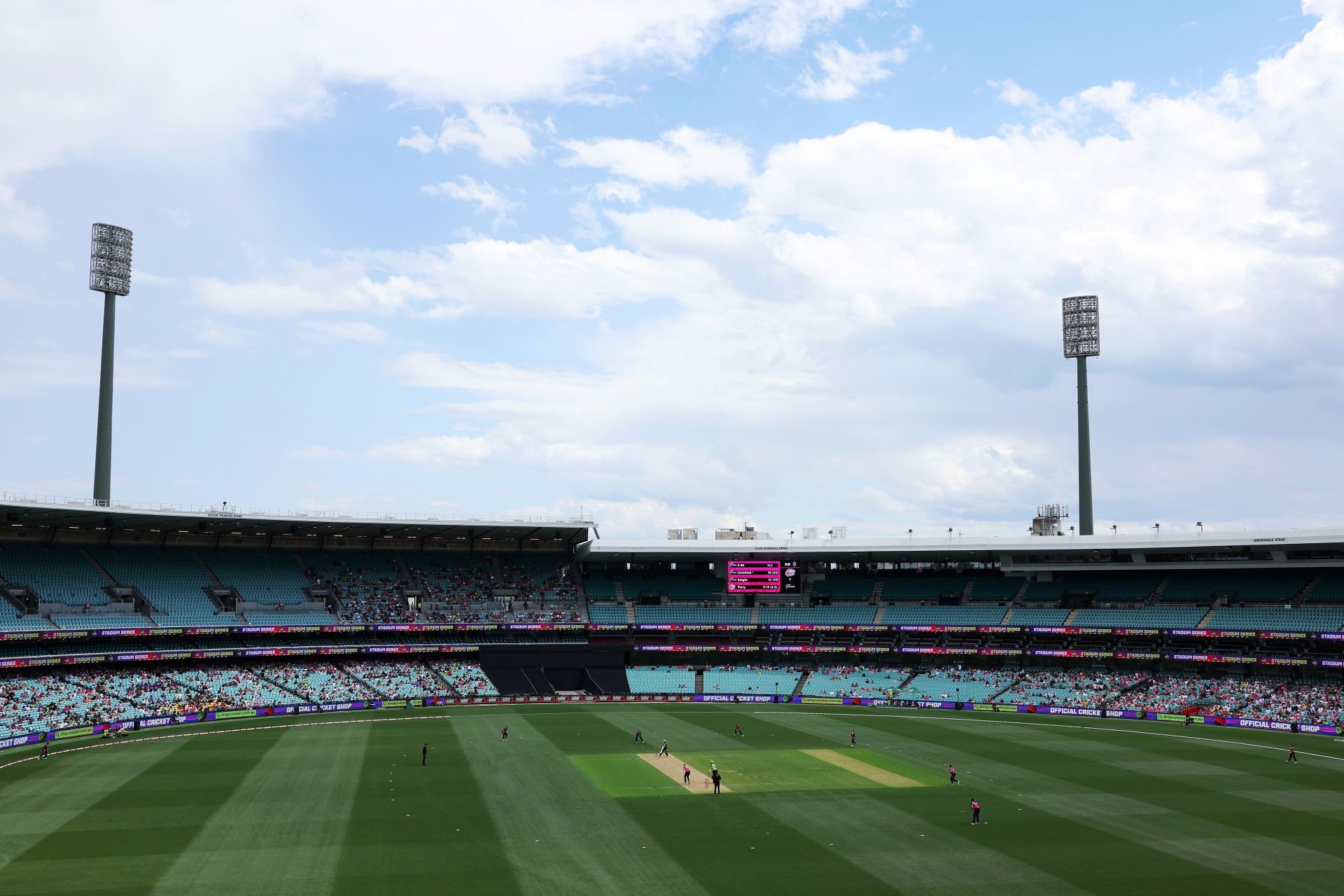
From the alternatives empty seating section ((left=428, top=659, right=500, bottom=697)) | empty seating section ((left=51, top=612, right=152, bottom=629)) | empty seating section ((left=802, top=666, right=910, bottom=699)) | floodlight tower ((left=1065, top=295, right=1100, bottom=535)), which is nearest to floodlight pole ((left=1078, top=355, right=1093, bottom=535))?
floodlight tower ((left=1065, top=295, right=1100, bottom=535))

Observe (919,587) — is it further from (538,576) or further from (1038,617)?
(538,576)

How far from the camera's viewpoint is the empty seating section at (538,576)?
9712 centimetres

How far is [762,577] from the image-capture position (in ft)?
302

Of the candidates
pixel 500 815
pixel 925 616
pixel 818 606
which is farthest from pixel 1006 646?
pixel 500 815

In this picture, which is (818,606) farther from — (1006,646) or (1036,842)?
(1036,842)

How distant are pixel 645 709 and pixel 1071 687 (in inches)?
1404

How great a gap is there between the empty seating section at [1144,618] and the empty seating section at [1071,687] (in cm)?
415

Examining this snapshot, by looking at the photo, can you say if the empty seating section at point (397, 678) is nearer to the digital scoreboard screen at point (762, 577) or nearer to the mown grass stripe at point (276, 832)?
the mown grass stripe at point (276, 832)

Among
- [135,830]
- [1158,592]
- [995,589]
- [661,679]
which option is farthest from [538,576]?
[135,830]

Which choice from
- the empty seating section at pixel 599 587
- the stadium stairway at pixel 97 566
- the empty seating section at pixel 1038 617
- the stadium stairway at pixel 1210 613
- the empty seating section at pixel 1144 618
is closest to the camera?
the stadium stairway at pixel 1210 613

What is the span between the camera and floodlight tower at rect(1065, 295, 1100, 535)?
324ft

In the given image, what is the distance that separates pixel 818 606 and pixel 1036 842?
199 ft

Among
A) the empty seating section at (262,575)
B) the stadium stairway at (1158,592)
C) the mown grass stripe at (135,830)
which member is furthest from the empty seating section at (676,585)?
the mown grass stripe at (135,830)

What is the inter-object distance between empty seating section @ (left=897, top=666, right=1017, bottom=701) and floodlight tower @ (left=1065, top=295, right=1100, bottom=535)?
22.5 metres
